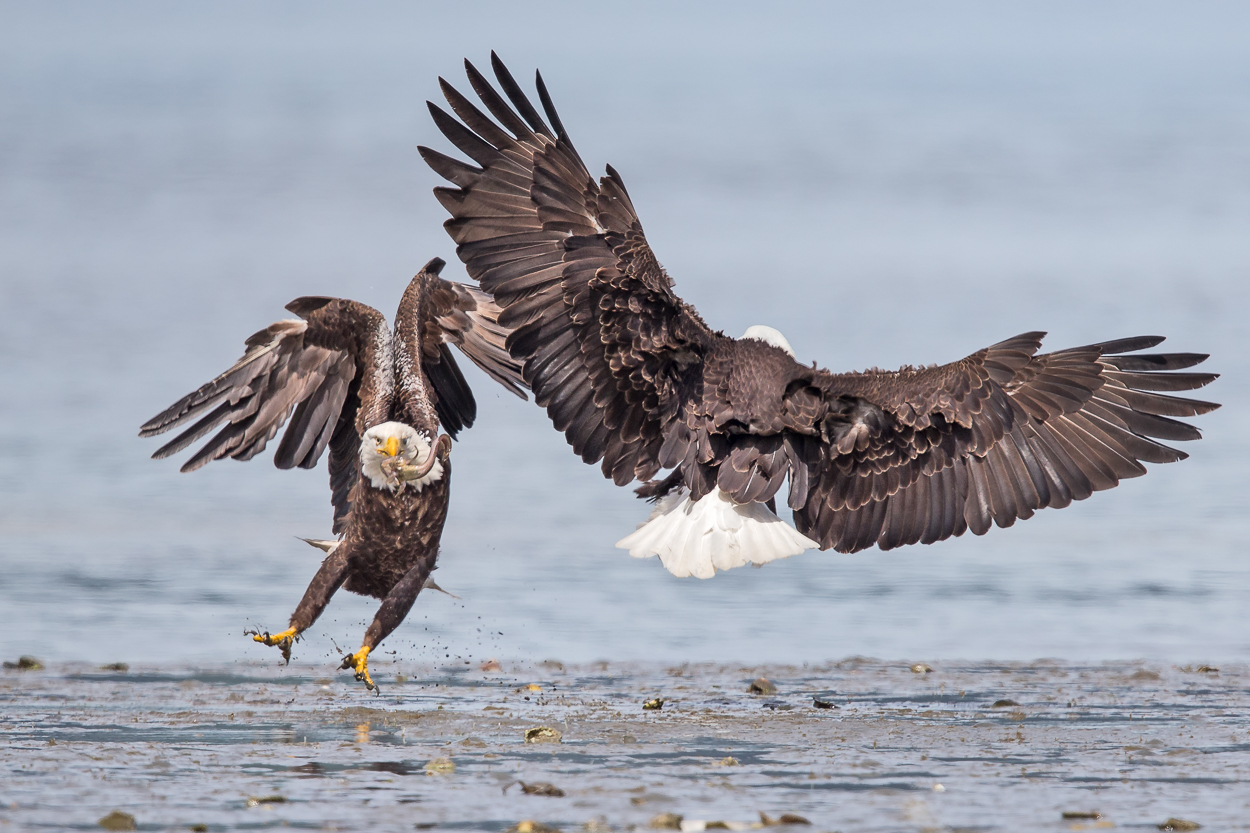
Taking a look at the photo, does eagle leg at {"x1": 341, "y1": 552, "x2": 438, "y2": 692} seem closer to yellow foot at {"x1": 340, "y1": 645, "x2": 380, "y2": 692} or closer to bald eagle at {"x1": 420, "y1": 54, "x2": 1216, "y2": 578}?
yellow foot at {"x1": 340, "y1": 645, "x2": 380, "y2": 692}

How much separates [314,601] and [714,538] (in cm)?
141

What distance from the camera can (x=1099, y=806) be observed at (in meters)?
3.53

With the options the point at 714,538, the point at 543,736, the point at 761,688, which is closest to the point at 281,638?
the point at 543,736

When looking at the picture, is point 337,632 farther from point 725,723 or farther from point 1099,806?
point 1099,806

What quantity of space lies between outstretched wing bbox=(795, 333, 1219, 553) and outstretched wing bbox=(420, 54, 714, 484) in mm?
606

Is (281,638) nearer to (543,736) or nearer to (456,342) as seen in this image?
(543,736)

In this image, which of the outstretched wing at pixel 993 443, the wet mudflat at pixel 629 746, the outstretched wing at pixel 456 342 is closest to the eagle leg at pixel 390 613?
the wet mudflat at pixel 629 746

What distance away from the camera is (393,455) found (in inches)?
197

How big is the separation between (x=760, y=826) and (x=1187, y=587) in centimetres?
463

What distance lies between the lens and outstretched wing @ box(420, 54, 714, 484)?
4.97 metres

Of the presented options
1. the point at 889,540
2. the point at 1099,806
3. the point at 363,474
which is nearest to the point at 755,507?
the point at 889,540

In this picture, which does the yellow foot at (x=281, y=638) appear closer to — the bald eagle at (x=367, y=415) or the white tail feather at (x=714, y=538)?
the bald eagle at (x=367, y=415)

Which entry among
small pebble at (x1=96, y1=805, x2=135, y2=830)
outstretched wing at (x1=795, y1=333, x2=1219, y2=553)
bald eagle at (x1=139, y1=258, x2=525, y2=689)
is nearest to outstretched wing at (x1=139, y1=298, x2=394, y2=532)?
bald eagle at (x1=139, y1=258, x2=525, y2=689)

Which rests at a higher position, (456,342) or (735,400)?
(456,342)
